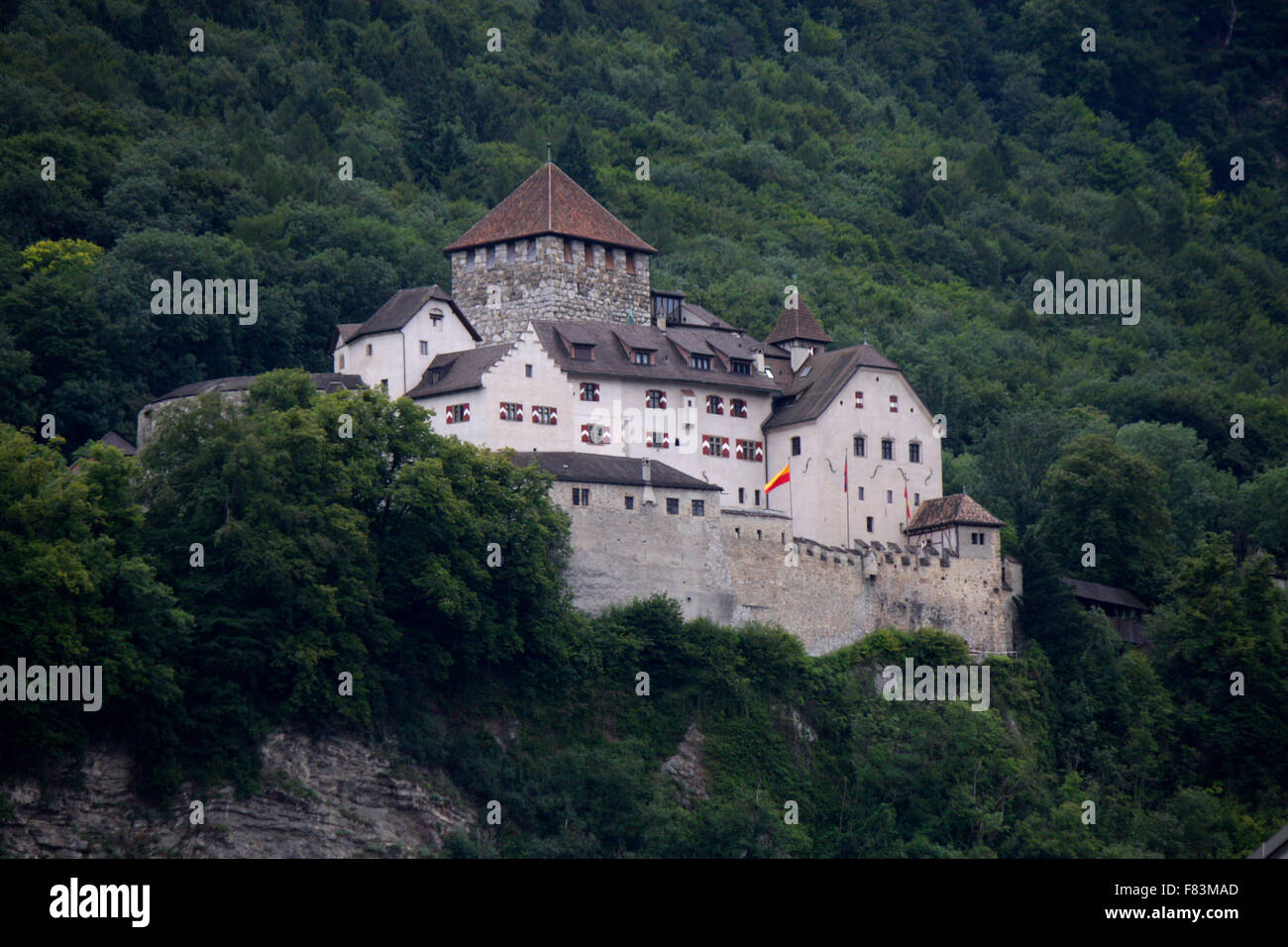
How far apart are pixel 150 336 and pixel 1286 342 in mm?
73082

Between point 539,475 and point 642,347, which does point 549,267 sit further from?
point 539,475

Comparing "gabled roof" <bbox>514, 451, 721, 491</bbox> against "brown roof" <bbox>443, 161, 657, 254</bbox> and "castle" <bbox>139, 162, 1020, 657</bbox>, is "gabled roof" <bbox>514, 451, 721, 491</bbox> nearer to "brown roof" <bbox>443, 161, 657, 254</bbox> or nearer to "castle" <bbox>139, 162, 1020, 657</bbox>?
"castle" <bbox>139, 162, 1020, 657</bbox>

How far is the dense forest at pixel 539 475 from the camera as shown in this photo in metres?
65.1

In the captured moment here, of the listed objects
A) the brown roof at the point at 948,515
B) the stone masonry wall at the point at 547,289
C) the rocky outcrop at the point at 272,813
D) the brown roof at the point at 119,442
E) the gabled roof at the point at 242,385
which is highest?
the stone masonry wall at the point at 547,289

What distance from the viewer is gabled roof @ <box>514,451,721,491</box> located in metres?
72.5

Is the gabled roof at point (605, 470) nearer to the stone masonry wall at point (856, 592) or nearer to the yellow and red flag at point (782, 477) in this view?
the stone masonry wall at point (856, 592)

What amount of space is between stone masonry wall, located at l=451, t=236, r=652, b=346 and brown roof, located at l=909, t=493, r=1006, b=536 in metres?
11.7

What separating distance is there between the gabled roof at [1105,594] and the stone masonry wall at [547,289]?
16891 mm

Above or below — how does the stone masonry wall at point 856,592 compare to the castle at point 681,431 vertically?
below

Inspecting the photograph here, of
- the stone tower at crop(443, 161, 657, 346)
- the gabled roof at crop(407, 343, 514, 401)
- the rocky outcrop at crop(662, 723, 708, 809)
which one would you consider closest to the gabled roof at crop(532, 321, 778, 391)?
the stone tower at crop(443, 161, 657, 346)

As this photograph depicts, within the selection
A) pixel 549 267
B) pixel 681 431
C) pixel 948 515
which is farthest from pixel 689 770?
pixel 549 267

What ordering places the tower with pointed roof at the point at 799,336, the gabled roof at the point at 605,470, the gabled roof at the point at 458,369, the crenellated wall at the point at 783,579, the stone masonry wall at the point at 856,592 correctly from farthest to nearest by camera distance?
the tower with pointed roof at the point at 799,336, the gabled roof at the point at 458,369, the stone masonry wall at the point at 856,592, the gabled roof at the point at 605,470, the crenellated wall at the point at 783,579

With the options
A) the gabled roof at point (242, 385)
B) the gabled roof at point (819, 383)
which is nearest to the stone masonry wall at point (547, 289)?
the gabled roof at point (242, 385)

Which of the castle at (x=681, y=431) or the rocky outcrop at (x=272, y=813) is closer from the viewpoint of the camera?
the rocky outcrop at (x=272, y=813)
